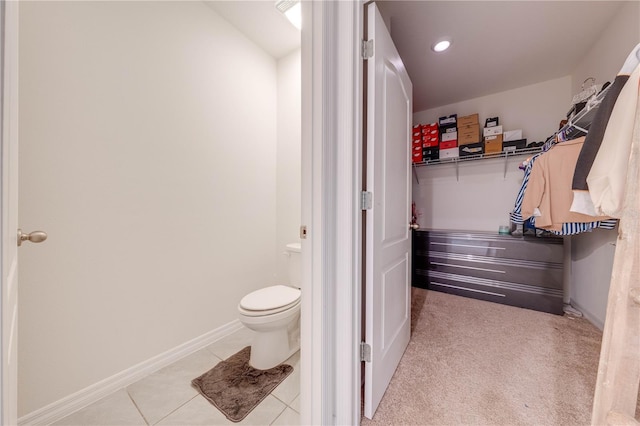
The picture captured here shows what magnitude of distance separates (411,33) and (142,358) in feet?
10.1

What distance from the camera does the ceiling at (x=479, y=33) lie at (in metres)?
1.66

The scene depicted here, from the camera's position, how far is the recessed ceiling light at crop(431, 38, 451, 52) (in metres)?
1.98

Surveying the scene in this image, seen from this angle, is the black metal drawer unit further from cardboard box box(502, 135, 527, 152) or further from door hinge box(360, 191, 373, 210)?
door hinge box(360, 191, 373, 210)

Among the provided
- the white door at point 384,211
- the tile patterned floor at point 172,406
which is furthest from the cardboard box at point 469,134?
the tile patterned floor at point 172,406

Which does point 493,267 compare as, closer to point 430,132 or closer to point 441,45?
point 430,132

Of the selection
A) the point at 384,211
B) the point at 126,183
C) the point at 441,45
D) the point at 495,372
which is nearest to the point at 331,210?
the point at 384,211

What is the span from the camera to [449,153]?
2.86 meters

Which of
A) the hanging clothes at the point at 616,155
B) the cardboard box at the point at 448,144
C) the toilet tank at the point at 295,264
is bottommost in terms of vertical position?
the toilet tank at the point at 295,264

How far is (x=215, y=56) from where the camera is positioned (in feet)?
6.06

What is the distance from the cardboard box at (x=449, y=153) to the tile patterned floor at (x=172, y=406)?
9.20 ft

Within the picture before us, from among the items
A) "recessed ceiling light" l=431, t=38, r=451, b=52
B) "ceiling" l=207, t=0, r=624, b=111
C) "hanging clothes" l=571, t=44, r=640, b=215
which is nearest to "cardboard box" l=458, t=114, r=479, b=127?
"ceiling" l=207, t=0, r=624, b=111

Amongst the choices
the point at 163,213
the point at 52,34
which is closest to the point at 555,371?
the point at 163,213

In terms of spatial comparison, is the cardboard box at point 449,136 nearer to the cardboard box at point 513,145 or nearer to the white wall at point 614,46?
the cardboard box at point 513,145

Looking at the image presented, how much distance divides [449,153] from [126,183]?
3.20 m
